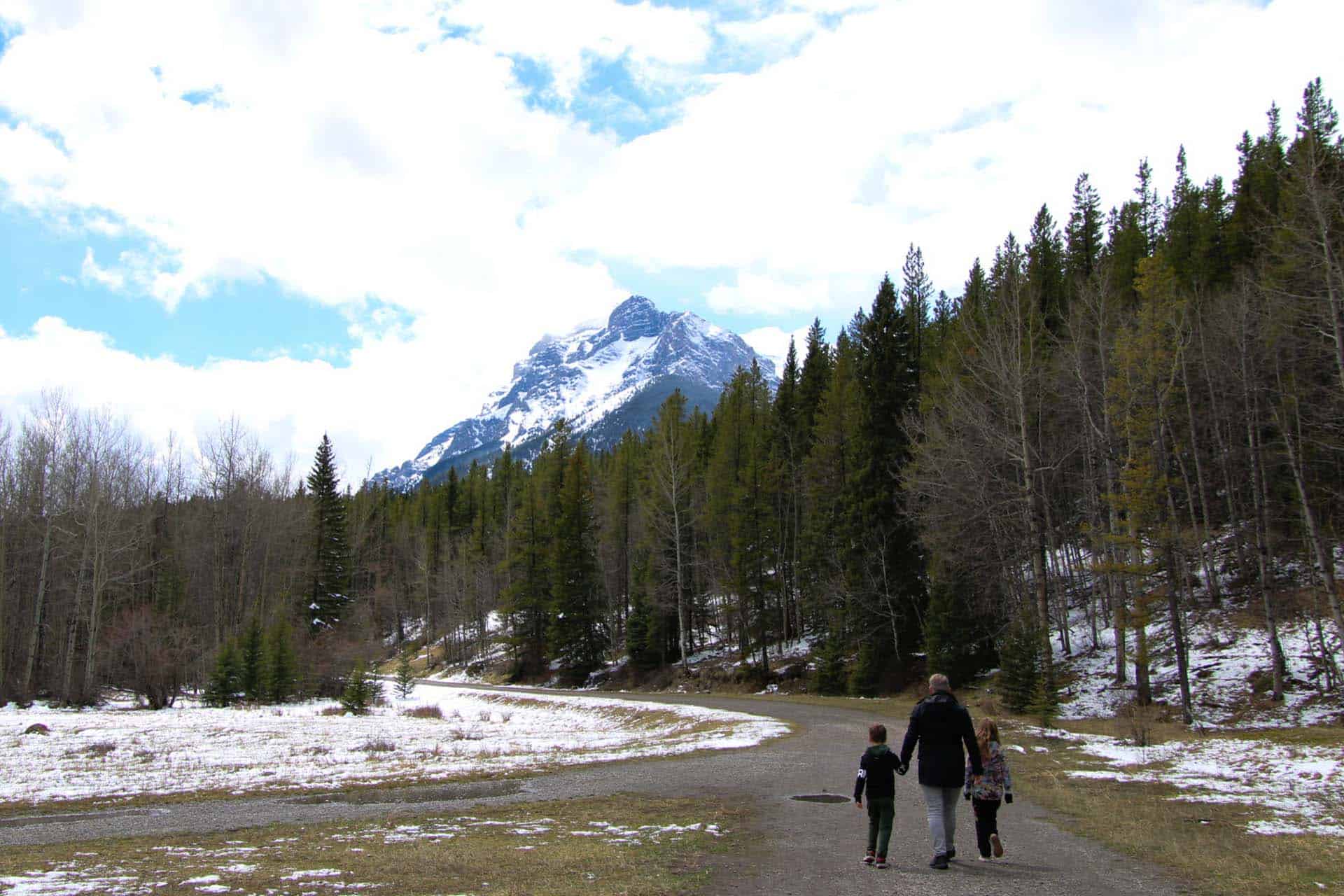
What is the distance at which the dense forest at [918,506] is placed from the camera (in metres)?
25.0

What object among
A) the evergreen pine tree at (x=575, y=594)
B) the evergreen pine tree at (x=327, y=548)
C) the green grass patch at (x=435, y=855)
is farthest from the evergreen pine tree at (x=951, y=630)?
the evergreen pine tree at (x=327, y=548)

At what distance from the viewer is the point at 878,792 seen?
8555mm

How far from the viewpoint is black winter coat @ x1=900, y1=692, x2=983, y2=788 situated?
28.0ft

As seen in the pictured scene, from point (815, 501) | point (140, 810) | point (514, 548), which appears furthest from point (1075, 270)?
point (140, 810)

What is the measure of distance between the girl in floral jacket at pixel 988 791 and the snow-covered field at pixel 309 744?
10240 millimetres

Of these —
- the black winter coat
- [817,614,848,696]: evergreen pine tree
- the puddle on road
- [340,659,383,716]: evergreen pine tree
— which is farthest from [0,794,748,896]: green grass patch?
[817,614,848,696]: evergreen pine tree

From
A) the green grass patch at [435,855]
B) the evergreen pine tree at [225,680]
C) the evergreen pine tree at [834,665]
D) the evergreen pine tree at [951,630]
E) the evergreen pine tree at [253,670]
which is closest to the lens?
the green grass patch at [435,855]

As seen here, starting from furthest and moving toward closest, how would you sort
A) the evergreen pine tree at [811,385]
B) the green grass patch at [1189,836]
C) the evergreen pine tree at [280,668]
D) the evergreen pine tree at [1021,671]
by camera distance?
the evergreen pine tree at [811,385]
the evergreen pine tree at [280,668]
the evergreen pine tree at [1021,671]
the green grass patch at [1189,836]

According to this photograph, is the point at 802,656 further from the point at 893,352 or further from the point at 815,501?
the point at 893,352

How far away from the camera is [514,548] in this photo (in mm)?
70375

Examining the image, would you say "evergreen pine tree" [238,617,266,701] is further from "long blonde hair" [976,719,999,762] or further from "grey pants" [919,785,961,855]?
"long blonde hair" [976,719,999,762]

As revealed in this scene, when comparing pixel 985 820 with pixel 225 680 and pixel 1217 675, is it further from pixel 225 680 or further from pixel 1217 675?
pixel 225 680

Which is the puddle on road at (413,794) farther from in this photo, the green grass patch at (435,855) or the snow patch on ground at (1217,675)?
the snow patch on ground at (1217,675)

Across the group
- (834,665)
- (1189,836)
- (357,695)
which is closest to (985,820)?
(1189,836)
